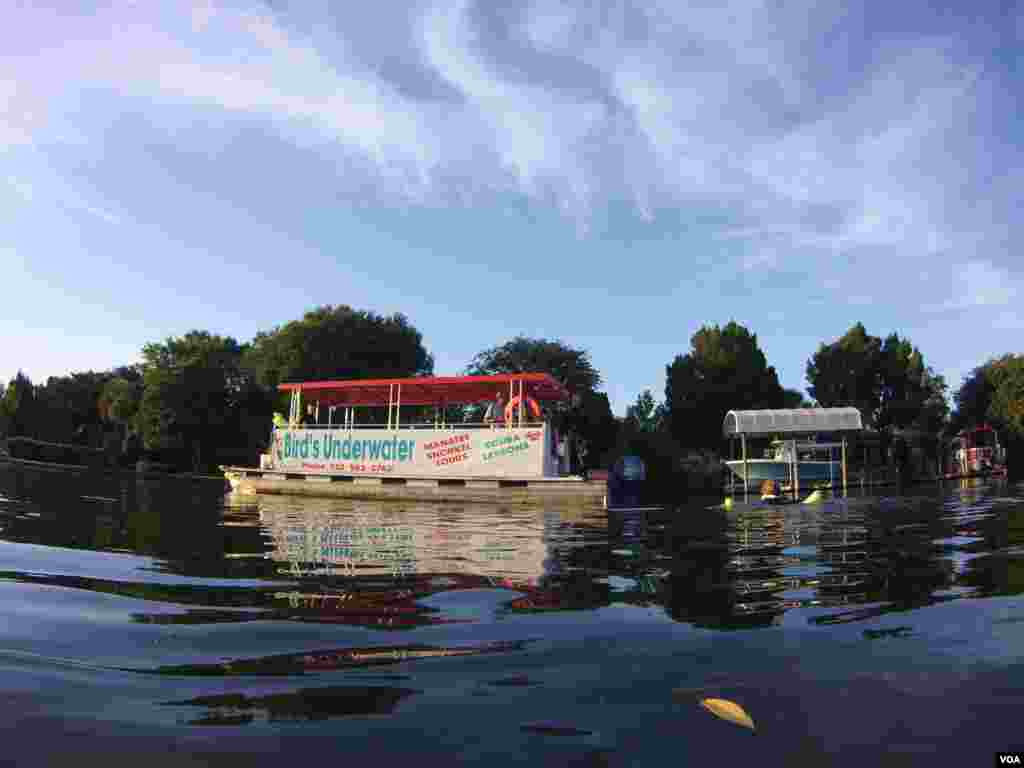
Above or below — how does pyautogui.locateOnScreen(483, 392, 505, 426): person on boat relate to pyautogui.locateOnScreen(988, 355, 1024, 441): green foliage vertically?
below

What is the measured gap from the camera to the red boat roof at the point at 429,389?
2188cm

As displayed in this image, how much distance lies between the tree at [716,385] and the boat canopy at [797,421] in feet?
60.3

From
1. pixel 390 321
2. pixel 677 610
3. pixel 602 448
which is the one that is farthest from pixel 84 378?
pixel 677 610

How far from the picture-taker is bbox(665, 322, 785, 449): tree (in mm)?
48344

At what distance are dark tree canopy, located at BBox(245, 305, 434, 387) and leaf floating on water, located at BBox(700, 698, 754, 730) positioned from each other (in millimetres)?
41253

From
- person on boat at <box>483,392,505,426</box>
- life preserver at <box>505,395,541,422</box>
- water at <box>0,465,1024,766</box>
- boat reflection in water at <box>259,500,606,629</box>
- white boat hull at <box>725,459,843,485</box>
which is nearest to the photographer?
water at <box>0,465,1024,766</box>

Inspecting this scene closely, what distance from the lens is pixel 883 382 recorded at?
48.4 meters

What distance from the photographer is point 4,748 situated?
201 cm

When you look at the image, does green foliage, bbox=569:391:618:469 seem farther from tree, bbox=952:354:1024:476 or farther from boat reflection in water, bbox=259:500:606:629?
boat reflection in water, bbox=259:500:606:629

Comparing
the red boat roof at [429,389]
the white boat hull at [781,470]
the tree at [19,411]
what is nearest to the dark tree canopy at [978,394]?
the white boat hull at [781,470]

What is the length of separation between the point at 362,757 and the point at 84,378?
7655 cm

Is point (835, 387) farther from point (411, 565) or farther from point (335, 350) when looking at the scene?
point (411, 565)

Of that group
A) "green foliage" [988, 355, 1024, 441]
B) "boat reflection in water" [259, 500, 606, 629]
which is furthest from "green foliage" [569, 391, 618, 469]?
"boat reflection in water" [259, 500, 606, 629]

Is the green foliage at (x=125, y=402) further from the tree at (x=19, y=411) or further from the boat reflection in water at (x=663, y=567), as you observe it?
the boat reflection in water at (x=663, y=567)
